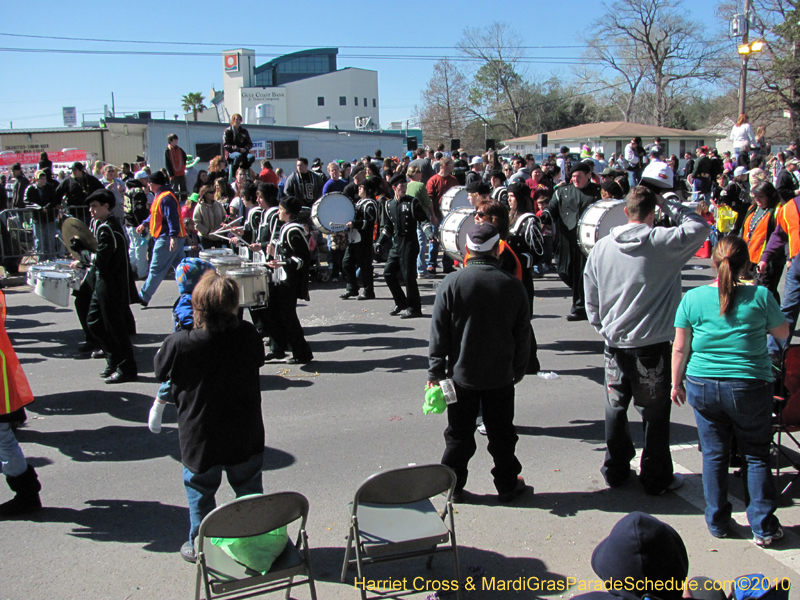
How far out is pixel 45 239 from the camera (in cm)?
1415

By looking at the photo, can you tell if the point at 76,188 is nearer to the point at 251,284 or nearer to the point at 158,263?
the point at 158,263

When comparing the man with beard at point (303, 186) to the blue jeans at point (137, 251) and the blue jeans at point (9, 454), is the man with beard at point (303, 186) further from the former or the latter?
the blue jeans at point (9, 454)

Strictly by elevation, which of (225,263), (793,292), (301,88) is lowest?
(793,292)

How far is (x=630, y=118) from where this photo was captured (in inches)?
2464

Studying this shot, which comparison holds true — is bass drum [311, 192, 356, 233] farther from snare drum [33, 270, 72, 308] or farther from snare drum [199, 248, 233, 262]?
snare drum [33, 270, 72, 308]

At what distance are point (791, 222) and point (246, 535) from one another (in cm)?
728

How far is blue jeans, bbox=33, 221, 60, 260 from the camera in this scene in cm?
1401

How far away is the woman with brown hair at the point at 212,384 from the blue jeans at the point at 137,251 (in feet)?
31.2

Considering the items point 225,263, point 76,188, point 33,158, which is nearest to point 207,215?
point 225,263

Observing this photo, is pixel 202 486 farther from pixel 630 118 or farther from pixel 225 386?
pixel 630 118

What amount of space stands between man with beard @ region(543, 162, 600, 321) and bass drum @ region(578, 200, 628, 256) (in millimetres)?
942

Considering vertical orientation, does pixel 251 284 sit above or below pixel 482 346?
above

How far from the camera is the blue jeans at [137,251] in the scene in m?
12.5

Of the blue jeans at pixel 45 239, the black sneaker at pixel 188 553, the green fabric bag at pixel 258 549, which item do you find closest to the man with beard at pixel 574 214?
the black sneaker at pixel 188 553
